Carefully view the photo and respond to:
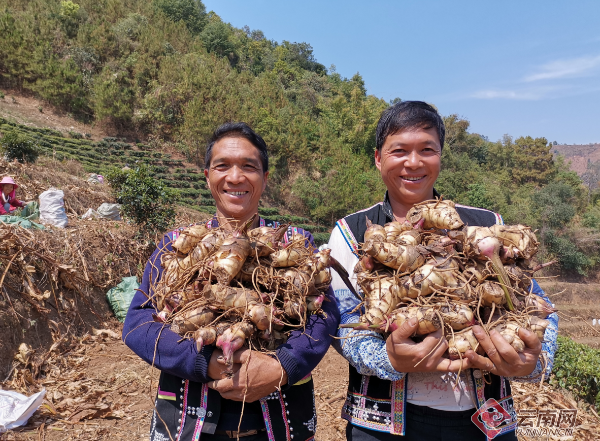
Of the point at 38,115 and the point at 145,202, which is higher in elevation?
the point at 38,115

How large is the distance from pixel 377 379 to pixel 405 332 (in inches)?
14.9

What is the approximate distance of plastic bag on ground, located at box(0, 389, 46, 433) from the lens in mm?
3297

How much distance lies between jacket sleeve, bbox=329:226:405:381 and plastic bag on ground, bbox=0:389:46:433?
3337 mm

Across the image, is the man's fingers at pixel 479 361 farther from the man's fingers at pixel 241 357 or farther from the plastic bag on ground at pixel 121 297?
the plastic bag on ground at pixel 121 297

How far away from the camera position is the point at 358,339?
4.66ft

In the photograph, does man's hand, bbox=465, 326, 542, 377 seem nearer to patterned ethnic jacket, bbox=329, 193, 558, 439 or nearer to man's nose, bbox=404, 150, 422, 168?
patterned ethnic jacket, bbox=329, 193, 558, 439

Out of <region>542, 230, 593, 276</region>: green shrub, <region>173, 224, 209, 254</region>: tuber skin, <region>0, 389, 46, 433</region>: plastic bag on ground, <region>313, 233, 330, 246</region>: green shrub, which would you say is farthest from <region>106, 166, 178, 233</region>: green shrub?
<region>542, 230, 593, 276</region>: green shrub

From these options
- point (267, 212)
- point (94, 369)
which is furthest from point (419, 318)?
point (267, 212)

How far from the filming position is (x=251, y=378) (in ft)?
4.14

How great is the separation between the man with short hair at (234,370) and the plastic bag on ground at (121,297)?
5128mm

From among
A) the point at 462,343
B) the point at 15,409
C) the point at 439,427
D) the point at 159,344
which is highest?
the point at 462,343

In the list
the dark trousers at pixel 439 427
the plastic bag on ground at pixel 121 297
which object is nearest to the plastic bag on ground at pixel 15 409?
the plastic bag on ground at pixel 121 297

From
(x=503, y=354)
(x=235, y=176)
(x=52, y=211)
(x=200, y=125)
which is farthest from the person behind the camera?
(x=200, y=125)

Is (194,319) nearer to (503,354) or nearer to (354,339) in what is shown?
(354,339)
